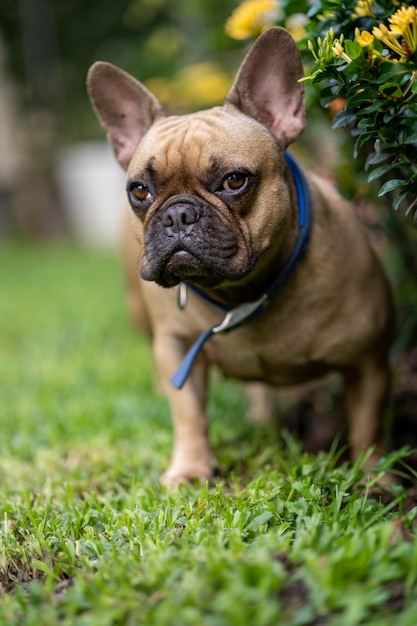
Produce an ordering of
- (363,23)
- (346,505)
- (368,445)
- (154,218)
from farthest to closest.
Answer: (368,445)
(154,218)
(363,23)
(346,505)

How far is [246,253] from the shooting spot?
259cm

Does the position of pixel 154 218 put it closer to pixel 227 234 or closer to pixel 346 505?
pixel 227 234

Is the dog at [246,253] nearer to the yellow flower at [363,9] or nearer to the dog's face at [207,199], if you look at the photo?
the dog's face at [207,199]

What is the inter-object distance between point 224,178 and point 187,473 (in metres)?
1.04

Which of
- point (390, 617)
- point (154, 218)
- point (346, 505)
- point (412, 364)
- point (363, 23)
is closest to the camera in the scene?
point (390, 617)

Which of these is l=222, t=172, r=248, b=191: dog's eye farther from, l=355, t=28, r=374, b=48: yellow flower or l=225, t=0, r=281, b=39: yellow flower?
l=225, t=0, r=281, b=39: yellow flower

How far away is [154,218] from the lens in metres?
2.64

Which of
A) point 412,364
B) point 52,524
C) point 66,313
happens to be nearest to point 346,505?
point 52,524

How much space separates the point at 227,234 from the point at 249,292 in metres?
0.39

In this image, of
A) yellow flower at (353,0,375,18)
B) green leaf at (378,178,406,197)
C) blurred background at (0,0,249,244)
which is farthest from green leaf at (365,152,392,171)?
blurred background at (0,0,249,244)

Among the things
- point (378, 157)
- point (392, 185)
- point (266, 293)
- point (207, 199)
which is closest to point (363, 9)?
point (378, 157)

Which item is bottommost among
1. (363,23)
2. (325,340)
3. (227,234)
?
(325,340)

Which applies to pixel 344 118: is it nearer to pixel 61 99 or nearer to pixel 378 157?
pixel 378 157

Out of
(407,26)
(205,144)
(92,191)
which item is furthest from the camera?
(92,191)
